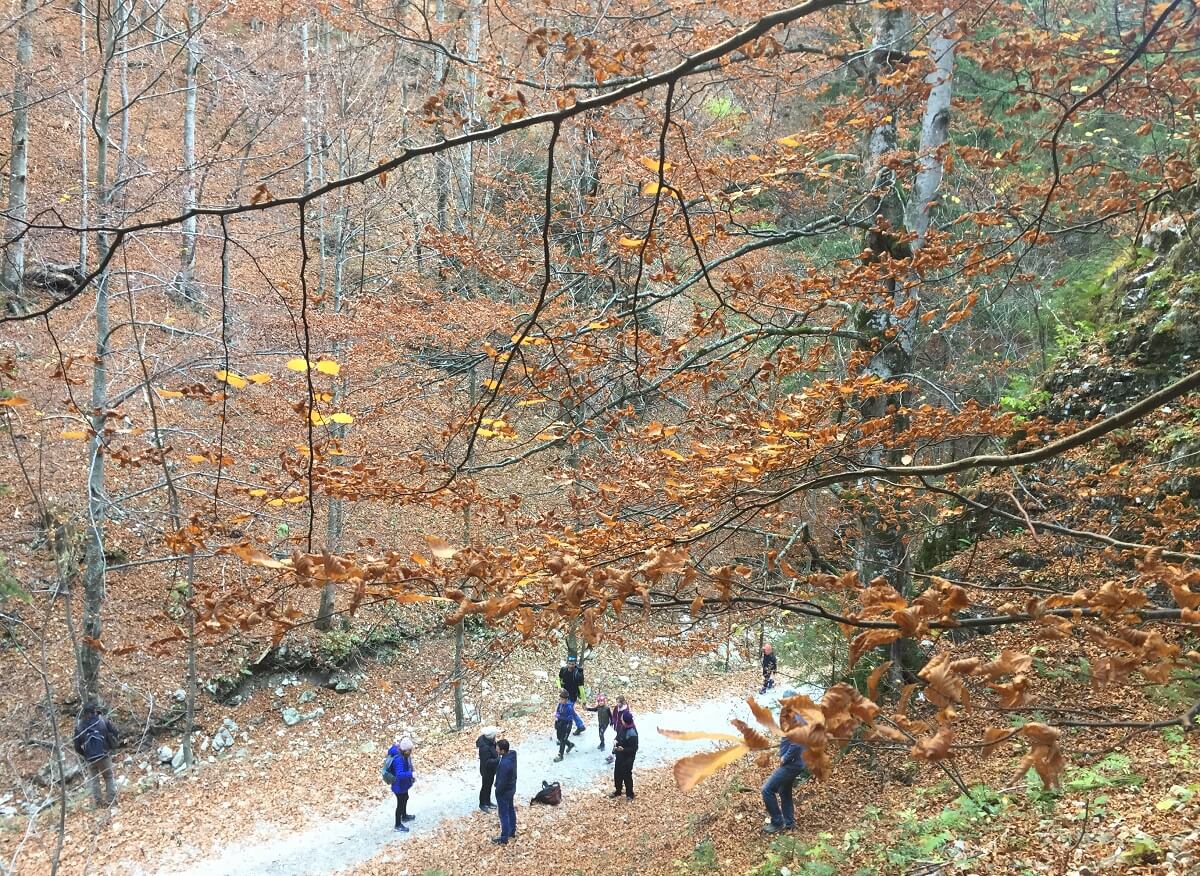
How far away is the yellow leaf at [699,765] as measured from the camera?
1065mm

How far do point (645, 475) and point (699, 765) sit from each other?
4.17 metres

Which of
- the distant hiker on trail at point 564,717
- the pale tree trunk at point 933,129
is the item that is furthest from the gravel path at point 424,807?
the pale tree trunk at point 933,129

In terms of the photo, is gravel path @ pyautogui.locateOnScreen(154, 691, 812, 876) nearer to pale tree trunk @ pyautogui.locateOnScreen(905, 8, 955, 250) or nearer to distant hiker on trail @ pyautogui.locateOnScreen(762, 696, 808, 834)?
distant hiker on trail @ pyautogui.locateOnScreen(762, 696, 808, 834)

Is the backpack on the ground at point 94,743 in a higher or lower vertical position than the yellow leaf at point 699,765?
lower

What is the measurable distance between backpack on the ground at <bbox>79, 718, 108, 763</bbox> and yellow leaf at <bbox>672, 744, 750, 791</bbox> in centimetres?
1016

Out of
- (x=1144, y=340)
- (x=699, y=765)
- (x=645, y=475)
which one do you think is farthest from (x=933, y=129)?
(x=699, y=765)

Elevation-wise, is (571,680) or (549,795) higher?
(571,680)

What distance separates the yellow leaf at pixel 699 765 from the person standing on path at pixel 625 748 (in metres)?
8.68

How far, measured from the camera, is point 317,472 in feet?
14.6

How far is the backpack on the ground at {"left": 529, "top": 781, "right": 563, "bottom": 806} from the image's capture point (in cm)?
968

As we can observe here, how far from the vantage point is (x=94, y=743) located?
8.99 metres

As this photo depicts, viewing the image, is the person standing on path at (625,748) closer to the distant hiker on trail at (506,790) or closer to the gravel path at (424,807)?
the gravel path at (424,807)

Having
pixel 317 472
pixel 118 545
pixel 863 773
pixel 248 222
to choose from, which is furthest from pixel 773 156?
pixel 118 545

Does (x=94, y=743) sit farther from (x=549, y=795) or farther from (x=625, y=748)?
(x=625, y=748)
